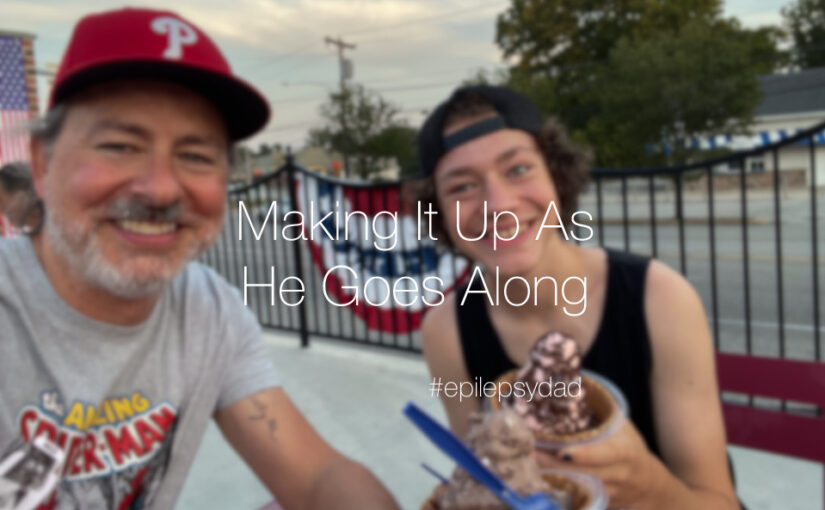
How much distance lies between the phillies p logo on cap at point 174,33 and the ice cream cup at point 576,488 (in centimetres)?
102

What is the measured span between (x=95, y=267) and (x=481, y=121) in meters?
0.95

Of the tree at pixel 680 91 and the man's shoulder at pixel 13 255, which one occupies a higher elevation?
the tree at pixel 680 91

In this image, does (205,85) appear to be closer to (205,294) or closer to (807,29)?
(205,294)

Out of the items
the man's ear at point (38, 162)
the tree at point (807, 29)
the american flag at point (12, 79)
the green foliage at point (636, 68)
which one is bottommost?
the man's ear at point (38, 162)

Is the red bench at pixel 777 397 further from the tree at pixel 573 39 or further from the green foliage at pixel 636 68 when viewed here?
the tree at pixel 573 39

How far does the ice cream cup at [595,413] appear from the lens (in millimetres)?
1102

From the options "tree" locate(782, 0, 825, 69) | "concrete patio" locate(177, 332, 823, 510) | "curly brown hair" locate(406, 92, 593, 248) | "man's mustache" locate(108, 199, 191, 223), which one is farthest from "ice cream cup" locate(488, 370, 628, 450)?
"tree" locate(782, 0, 825, 69)

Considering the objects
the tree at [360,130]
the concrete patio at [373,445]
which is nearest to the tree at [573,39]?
the tree at [360,130]

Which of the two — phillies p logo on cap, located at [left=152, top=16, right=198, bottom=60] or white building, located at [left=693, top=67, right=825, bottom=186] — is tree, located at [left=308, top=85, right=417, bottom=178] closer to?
white building, located at [left=693, top=67, right=825, bottom=186]

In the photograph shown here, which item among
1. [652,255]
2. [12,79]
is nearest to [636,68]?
[12,79]

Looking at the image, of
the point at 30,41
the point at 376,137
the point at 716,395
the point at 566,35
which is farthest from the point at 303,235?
the point at 566,35

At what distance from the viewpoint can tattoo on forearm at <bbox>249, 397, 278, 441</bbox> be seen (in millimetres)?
1623

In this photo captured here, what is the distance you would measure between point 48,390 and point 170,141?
600 mm

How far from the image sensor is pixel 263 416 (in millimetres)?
1635
